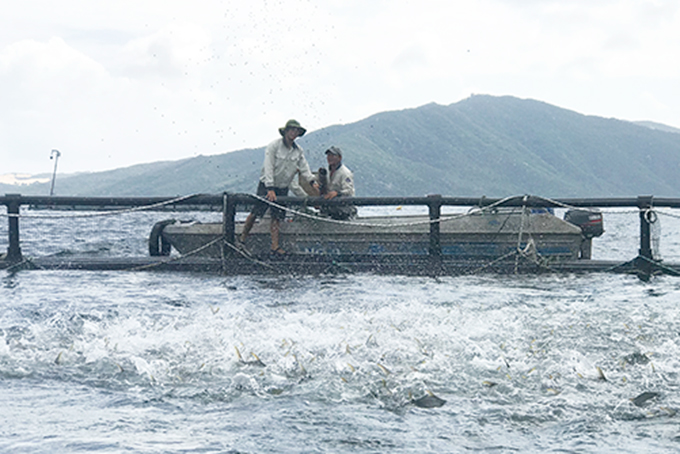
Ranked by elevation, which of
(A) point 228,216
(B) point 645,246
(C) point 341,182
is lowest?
(B) point 645,246

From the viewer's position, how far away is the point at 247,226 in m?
11.7

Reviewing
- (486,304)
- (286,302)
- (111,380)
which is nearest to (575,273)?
(486,304)

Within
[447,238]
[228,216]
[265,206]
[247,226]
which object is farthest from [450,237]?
[228,216]

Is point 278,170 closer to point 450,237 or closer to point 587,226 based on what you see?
point 450,237

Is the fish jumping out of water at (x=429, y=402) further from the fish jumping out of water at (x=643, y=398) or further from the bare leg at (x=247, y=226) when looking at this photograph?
the bare leg at (x=247, y=226)

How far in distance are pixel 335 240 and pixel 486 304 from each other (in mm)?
4465

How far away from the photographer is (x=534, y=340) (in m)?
5.96

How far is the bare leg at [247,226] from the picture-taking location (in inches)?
456

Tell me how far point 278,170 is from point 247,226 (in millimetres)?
1058

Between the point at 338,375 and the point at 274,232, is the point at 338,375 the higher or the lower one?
the lower one

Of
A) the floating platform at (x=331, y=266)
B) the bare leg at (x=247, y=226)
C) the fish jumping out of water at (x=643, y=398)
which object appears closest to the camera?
the fish jumping out of water at (x=643, y=398)

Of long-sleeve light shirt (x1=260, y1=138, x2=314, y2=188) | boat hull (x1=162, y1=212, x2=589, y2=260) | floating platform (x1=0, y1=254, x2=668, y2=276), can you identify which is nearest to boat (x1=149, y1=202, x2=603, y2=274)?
boat hull (x1=162, y1=212, x2=589, y2=260)

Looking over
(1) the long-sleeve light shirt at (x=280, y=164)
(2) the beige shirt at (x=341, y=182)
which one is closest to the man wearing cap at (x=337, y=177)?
(2) the beige shirt at (x=341, y=182)

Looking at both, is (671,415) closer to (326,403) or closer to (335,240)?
(326,403)
